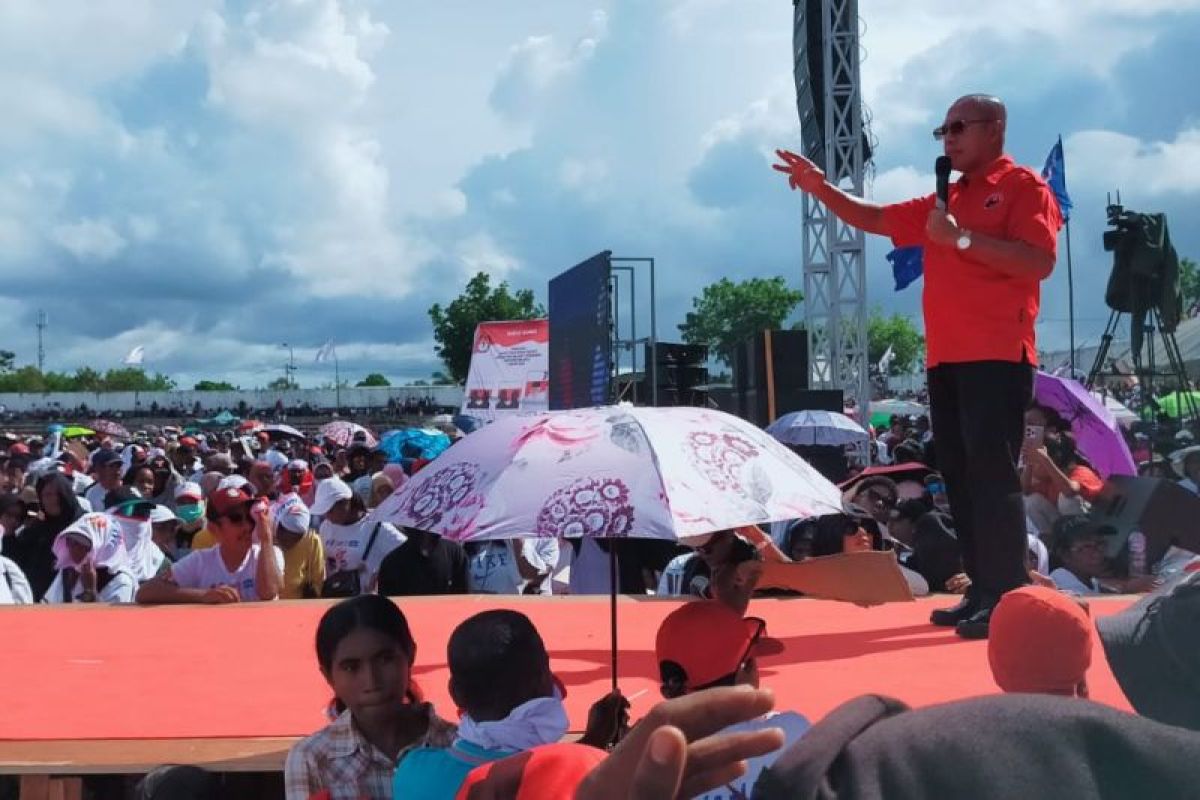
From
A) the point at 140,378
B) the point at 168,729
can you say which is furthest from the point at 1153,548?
the point at 140,378

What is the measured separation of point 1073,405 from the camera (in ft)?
23.4

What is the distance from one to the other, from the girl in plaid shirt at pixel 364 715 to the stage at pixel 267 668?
Answer: 0.32 m

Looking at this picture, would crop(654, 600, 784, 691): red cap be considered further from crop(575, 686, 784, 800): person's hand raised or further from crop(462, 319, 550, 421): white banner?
crop(462, 319, 550, 421): white banner

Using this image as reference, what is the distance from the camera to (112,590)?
631cm

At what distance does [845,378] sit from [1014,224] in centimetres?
1700

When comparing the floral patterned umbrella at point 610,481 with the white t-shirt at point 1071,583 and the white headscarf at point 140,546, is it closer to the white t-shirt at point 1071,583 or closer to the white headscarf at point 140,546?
the white t-shirt at point 1071,583

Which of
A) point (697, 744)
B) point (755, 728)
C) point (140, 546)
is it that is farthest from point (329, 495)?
point (697, 744)

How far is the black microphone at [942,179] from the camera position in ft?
12.4

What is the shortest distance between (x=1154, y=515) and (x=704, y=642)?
3675 millimetres

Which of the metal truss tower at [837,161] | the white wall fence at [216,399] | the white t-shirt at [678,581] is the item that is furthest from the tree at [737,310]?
the white t-shirt at [678,581]

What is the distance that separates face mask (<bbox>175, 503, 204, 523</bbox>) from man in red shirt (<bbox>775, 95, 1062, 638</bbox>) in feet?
22.3

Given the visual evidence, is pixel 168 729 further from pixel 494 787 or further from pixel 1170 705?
pixel 1170 705

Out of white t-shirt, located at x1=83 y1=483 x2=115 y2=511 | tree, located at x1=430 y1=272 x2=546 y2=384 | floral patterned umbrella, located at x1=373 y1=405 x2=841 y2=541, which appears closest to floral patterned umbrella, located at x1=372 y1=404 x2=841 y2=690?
Answer: floral patterned umbrella, located at x1=373 y1=405 x2=841 y2=541

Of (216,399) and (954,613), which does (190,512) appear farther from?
(216,399)
